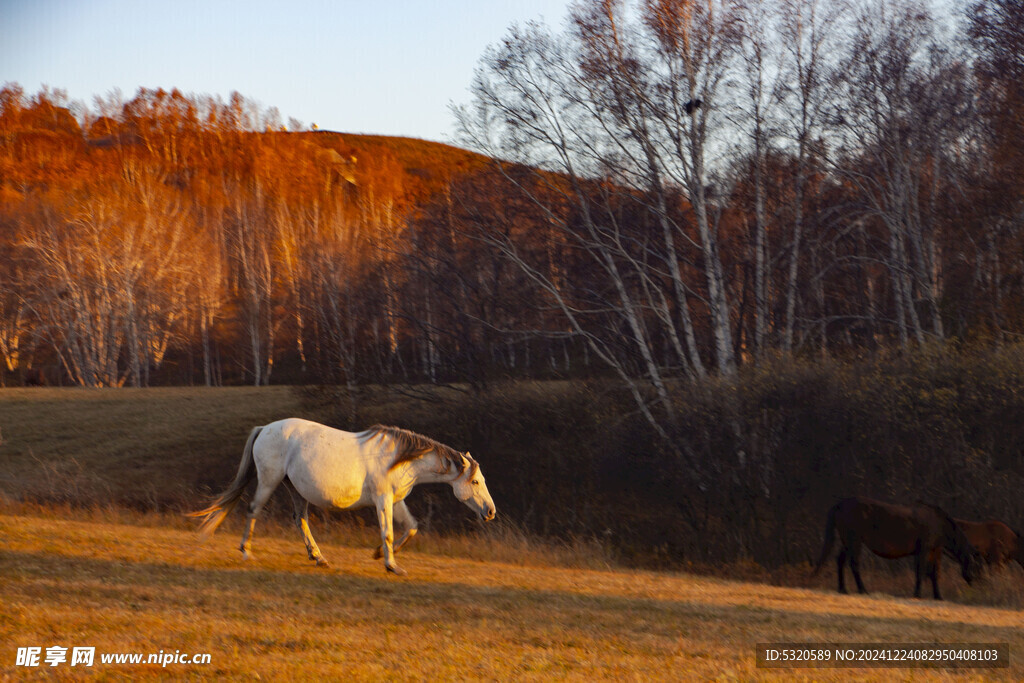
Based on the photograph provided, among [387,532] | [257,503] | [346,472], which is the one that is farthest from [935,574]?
[257,503]

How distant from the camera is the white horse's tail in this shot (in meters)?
10.4

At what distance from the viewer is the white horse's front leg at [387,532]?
33.4ft

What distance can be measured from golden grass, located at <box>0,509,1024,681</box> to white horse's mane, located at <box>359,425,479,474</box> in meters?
1.33

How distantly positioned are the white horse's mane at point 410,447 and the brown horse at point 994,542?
8.98 metres

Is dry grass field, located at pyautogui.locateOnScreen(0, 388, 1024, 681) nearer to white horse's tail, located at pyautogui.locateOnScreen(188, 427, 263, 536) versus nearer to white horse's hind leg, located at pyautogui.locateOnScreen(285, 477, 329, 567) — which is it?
white horse's hind leg, located at pyautogui.locateOnScreen(285, 477, 329, 567)

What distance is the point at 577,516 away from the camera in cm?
2567

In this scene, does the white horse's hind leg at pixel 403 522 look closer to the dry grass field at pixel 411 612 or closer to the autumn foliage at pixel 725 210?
the dry grass field at pixel 411 612

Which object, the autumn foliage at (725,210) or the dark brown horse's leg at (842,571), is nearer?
the dark brown horse's leg at (842,571)

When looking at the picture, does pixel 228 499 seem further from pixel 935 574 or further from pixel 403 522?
pixel 935 574

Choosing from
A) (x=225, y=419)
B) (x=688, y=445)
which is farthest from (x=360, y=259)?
(x=688, y=445)

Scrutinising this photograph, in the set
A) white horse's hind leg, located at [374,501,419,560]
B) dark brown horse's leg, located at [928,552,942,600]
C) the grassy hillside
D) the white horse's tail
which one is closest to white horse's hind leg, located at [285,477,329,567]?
the white horse's tail

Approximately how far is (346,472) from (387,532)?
2.76 ft

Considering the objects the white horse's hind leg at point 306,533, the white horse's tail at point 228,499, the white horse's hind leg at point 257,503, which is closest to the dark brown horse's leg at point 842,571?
the white horse's hind leg at point 306,533

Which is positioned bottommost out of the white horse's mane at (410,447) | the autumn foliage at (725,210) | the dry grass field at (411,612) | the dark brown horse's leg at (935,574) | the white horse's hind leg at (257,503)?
the dark brown horse's leg at (935,574)
